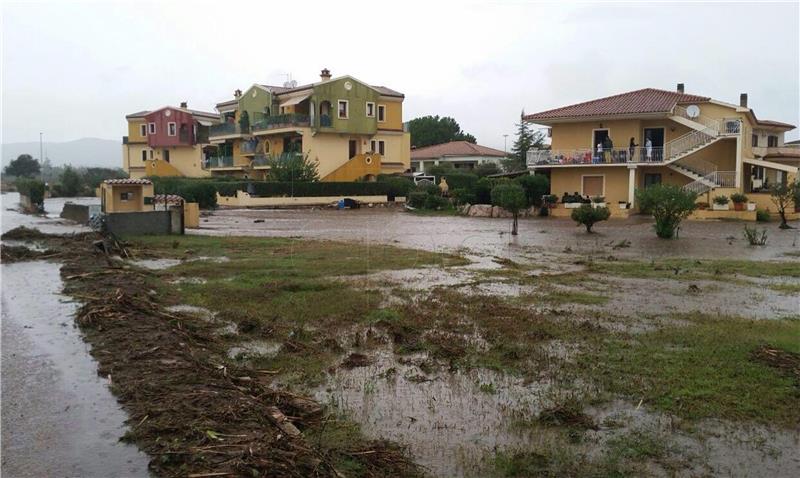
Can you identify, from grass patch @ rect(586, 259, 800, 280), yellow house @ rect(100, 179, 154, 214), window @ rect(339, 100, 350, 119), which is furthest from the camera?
window @ rect(339, 100, 350, 119)

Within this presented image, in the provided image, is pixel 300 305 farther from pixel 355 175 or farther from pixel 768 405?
pixel 355 175

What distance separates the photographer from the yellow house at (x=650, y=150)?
38.4 metres

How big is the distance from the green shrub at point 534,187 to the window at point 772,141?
66.8ft

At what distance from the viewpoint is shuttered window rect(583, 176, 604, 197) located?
139ft

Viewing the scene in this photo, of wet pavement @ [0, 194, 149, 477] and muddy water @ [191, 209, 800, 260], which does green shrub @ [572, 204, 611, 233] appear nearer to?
muddy water @ [191, 209, 800, 260]

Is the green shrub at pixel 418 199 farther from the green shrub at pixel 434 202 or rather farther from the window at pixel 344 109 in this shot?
the window at pixel 344 109

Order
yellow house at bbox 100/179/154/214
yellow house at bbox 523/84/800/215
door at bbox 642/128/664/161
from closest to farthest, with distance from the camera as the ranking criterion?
yellow house at bbox 100/179/154/214 → yellow house at bbox 523/84/800/215 → door at bbox 642/128/664/161

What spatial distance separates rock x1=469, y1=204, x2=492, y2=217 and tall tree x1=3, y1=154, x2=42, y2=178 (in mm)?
100058

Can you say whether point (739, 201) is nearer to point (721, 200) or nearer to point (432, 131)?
point (721, 200)

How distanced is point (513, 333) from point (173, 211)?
17776 millimetres

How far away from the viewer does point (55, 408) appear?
6.38m

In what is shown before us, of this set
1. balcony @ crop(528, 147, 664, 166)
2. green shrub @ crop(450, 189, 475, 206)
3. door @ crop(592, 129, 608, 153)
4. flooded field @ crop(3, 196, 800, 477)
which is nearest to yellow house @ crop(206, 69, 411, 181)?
green shrub @ crop(450, 189, 475, 206)

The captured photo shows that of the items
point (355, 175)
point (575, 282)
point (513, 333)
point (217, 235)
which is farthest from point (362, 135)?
point (513, 333)

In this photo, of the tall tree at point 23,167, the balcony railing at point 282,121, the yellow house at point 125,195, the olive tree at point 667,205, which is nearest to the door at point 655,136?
the olive tree at point 667,205
